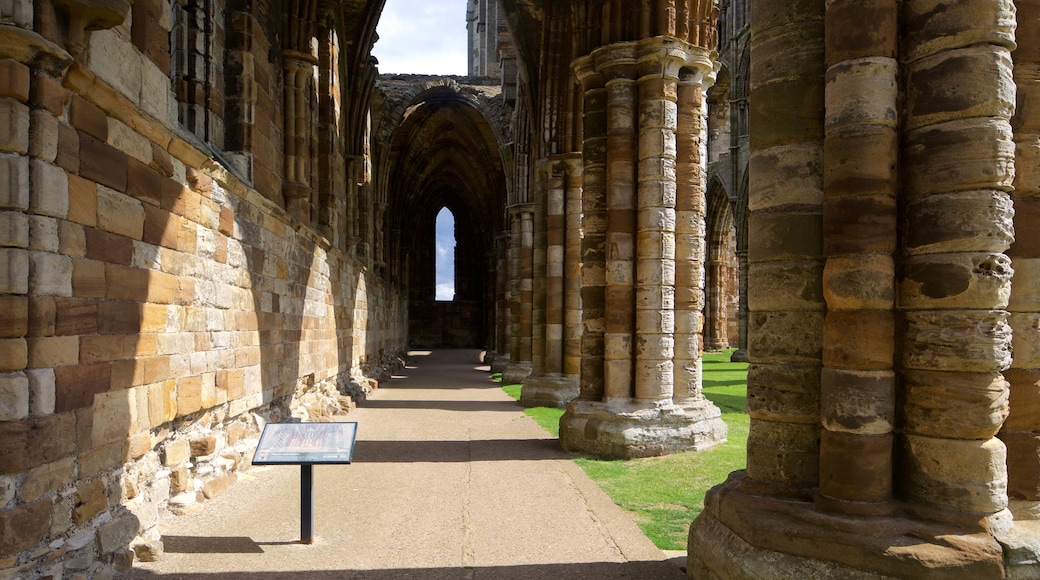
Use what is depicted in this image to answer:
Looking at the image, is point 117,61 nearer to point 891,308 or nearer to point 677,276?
point 891,308

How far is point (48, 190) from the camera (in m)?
3.81

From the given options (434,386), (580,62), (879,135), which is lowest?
(434,386)

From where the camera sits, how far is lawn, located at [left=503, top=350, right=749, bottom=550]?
17.5 feet

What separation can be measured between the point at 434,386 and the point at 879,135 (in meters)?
14.8

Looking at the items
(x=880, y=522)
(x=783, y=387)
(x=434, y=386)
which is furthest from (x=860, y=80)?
(x=434, y=386)

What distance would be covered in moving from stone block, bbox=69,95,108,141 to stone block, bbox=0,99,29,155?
0.43 metres

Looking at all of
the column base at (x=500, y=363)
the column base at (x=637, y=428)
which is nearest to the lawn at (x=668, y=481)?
the column base at (x=637, y=428)

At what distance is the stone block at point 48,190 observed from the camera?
12.2 ft

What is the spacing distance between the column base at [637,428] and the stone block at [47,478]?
17.2ft

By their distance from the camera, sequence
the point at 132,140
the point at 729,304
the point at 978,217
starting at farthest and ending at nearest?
the point at 729,304
the point at 132,140
the point at 978,217

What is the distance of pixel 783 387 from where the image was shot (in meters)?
3.84

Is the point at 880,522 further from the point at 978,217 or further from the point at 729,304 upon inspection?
the point at 729,304

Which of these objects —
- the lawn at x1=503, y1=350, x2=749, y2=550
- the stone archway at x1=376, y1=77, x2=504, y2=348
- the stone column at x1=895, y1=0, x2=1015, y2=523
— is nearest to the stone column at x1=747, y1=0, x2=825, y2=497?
the stone column at x1=895, y1=0, x2=1015, y2=523

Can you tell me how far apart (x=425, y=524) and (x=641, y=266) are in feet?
13.1
